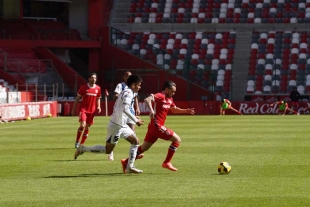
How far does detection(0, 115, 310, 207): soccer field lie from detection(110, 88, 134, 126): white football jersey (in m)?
1.12

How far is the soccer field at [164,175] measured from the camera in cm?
1283

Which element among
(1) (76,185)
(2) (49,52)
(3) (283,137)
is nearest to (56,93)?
(2) (49,52)

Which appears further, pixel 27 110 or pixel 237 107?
pixel 237 107

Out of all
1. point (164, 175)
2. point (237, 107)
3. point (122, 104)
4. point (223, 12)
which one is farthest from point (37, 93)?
point (164, 175)

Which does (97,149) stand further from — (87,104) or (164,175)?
(87,104)

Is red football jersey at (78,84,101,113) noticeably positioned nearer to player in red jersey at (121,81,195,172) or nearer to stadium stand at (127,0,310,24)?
player in red jersey at (121,81,195,172)

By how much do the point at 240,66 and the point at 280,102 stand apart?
751cm

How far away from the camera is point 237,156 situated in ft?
66.5

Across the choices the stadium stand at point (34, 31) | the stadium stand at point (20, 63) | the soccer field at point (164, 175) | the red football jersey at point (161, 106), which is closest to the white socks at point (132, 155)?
the soccer field at point (164, 175)

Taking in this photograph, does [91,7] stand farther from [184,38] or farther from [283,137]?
[283,137]

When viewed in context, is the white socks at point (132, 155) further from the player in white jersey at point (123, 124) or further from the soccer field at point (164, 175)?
the soccer field at point (164, 175)

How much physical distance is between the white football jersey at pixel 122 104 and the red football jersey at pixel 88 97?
634cm

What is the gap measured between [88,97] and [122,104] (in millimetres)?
6836

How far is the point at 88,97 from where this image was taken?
904 inches
